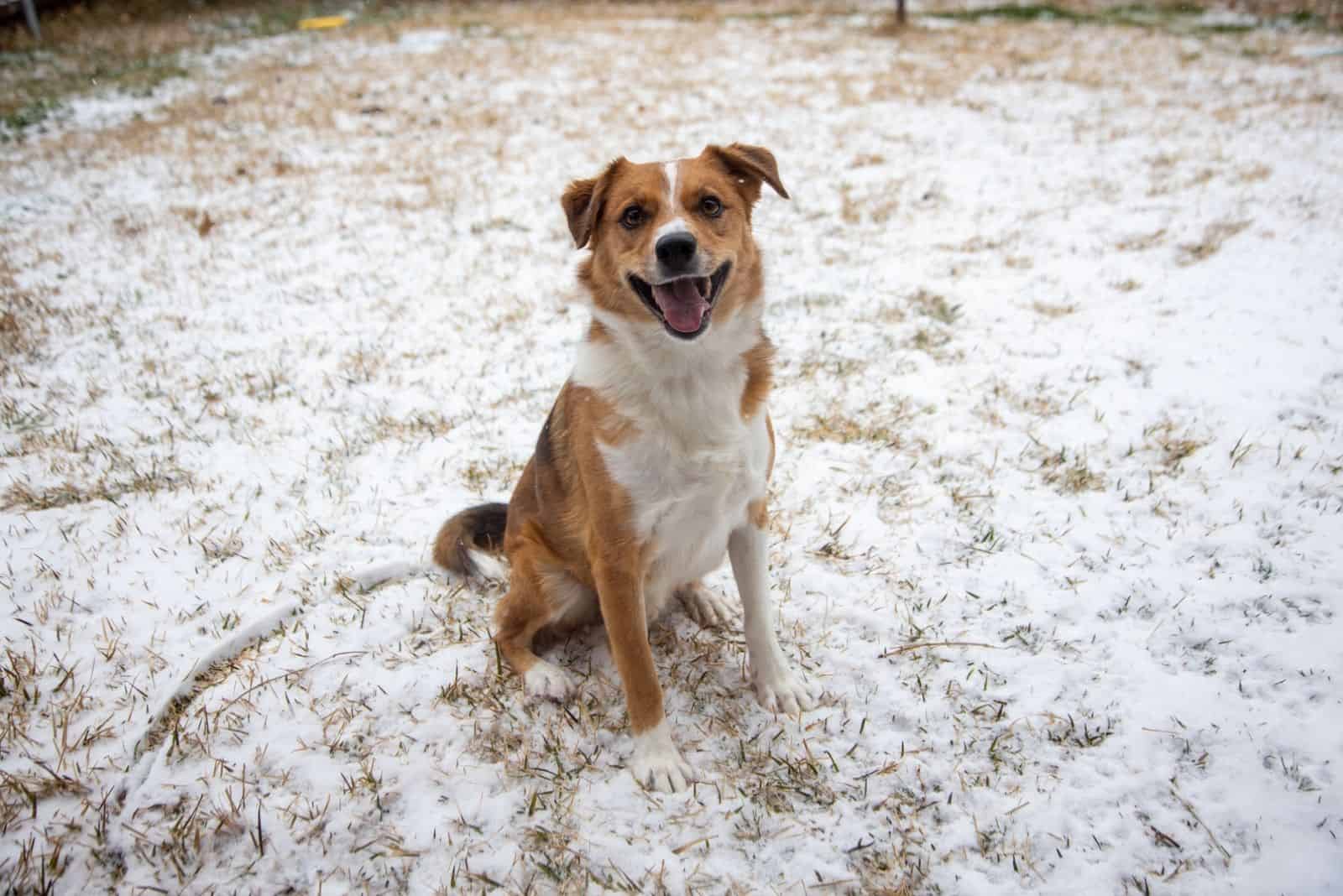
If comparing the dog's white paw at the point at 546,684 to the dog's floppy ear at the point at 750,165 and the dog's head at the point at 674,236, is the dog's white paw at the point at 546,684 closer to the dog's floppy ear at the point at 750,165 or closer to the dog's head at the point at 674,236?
the dog's head at the point at 674,236

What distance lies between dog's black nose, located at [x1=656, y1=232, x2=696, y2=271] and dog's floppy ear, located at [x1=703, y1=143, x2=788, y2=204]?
0.67 m

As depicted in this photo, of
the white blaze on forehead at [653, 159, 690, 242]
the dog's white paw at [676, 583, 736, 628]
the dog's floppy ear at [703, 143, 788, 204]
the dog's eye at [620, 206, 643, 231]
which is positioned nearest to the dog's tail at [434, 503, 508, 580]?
the dog's white paw at [676, 583, 736, 628]

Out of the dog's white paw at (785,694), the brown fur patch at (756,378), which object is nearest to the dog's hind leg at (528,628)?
the dog's white paw at (785,694)

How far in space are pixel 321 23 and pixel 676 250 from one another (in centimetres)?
1961

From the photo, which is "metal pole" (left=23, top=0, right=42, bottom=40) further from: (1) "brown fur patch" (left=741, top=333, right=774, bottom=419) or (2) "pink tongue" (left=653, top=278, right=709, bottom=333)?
(1) "brown fur patch" (left=741, top=333, right=774, bottom=419)

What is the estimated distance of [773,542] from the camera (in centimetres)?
365

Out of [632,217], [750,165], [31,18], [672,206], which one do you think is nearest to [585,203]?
[632,217]

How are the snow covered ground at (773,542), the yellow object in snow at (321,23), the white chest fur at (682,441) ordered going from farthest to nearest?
1. the yellow object in snow at (321,23)
2. the white chest fur at (682,441)
3. the snow covered ground at (773,542)

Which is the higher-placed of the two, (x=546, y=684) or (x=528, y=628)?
(x=528, y=628)

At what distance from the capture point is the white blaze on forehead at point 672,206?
8.00ft

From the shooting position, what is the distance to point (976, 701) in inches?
109

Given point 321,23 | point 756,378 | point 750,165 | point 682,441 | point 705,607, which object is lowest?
point 705,607

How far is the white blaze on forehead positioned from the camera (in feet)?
8.00

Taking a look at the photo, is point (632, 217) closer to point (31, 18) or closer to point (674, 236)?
point (674, 236)
